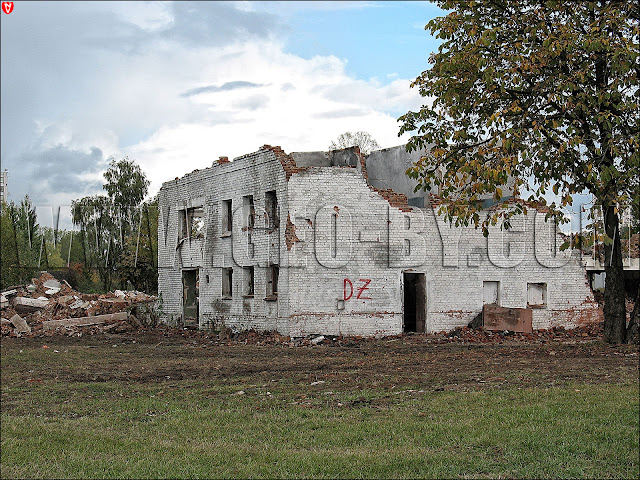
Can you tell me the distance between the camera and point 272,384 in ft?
46.4

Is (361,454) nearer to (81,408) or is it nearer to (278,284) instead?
(81,408)

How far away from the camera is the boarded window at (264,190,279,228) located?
25141 mm

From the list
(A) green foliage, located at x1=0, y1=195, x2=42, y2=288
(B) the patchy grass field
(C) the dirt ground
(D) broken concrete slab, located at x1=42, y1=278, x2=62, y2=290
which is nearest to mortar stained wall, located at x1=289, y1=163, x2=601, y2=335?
(C) the dirt ground

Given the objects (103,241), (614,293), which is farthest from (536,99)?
(103,241)

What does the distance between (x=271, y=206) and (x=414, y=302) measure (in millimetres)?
7242

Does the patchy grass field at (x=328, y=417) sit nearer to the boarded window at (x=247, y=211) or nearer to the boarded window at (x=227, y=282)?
the boarded window at (x=247, y=211)

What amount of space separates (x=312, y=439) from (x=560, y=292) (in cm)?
2015

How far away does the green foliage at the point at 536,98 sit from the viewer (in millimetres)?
15109

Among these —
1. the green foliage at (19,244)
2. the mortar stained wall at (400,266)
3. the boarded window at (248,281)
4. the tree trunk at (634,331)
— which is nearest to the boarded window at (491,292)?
the mortar stained wall at (400,266)

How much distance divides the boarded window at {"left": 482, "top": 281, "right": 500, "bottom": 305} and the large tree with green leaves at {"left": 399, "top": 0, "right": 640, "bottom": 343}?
30.9 feet

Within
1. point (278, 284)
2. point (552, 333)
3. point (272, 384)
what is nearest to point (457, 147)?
point (272, 384)

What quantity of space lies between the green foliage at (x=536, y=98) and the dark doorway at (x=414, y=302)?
28.5 ft

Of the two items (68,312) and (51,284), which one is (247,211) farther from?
(51,284)

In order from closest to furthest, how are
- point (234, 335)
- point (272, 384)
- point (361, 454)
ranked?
point (361, 454) < point (272, 384) < point (234, 335)
